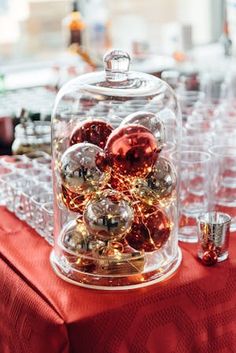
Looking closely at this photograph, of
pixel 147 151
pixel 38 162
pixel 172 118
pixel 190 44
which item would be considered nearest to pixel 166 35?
pixel 190 44

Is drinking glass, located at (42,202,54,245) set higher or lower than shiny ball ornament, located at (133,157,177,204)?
lower

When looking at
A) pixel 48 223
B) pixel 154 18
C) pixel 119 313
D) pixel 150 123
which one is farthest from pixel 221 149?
pixel 154 18

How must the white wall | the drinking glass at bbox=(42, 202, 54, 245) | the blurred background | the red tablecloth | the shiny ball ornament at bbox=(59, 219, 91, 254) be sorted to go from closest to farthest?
the red tablecloth → the shiny ball ornament at bbox=(59, 219, 91, 254) → the drinking glass at bbox=(42, 202, 54, 245) → the blurred background → the white wall

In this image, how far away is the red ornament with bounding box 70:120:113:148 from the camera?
43.9 inches

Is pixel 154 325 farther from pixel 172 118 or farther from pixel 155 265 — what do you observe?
pixel 172 118

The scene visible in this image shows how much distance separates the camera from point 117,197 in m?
1.01

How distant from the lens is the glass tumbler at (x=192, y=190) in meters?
1.19

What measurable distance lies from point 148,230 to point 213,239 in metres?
0.11

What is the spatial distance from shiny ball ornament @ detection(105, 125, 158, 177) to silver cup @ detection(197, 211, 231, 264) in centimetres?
14

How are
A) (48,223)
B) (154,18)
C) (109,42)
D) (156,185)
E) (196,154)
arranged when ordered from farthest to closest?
(154,18), (109,42), (196,154), (48,223), (156,185)

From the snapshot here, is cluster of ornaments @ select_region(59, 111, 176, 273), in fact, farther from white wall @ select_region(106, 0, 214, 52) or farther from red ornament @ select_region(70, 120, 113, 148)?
white wall @ select_region(106, 0, 214, 52)

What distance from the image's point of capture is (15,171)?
1.41 metres

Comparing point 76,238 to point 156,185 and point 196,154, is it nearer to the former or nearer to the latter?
point 156,185

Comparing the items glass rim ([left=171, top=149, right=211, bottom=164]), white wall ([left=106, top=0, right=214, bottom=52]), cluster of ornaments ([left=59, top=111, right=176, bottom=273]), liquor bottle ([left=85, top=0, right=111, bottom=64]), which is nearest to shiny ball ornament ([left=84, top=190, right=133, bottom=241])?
cluster of ornaments ([left=59, top=111, right=176, bottom=273])
